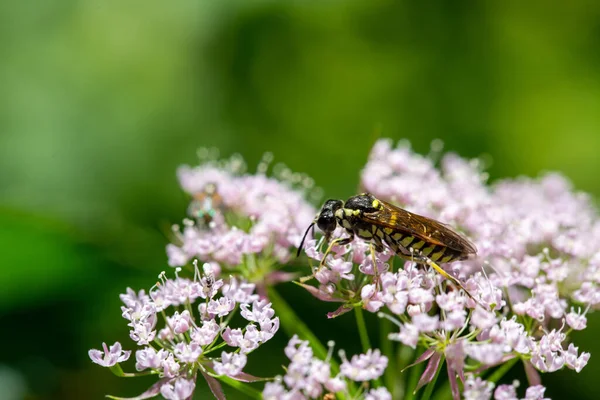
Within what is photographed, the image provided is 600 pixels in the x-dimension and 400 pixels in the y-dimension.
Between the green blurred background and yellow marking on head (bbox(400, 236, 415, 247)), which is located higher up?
the green blurred background

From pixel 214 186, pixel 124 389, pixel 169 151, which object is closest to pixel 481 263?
pixel 214 186

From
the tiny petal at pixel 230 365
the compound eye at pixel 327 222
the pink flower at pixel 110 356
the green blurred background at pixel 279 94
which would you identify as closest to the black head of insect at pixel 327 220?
the compound eye at pixel 327 222

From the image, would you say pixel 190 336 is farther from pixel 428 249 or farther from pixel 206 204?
pixel 206 204

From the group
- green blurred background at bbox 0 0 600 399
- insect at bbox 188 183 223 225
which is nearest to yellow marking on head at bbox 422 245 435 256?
insect at bbox 188 183 223 225

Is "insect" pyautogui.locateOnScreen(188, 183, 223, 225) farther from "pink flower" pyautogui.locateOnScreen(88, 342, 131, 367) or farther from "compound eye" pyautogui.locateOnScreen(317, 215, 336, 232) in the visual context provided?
"pink flower" pyautogui.locateOnScreen(88, 342, 131, 367)

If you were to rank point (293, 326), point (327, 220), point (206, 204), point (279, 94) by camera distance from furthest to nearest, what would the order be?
point (279, 94) → point (206, 204) → point (293, 326) → point (327, 220)

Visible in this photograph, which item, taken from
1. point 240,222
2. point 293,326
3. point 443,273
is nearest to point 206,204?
point 240,222

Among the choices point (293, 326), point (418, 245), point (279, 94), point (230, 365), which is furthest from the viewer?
point (279, 94)
